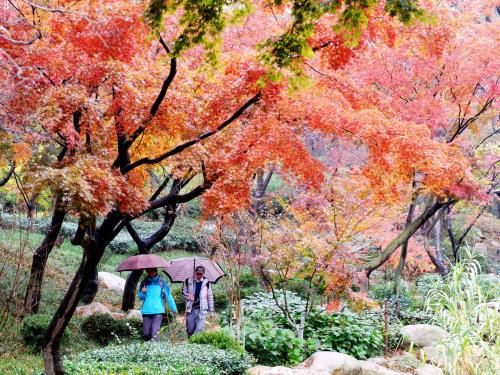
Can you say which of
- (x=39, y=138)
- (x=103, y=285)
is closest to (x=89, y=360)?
(x=39, y=138)

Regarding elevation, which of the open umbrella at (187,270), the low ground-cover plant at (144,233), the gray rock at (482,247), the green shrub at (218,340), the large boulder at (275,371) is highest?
the gray rock at (482,247)

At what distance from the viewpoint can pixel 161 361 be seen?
21.3 feet

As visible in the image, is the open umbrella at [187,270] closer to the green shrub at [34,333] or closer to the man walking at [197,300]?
the man walking at [197,300]

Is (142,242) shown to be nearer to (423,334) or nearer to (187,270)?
(187,270)

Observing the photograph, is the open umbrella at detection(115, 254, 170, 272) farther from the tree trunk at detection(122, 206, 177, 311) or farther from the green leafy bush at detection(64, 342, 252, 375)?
the green leafy bush at detection(64, 342, 252, 375)

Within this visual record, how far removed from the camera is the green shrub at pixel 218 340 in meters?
7.59

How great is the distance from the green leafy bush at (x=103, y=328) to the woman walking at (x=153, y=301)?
1.72 metres

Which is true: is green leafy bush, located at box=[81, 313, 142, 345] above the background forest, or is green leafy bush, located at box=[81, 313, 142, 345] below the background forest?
below

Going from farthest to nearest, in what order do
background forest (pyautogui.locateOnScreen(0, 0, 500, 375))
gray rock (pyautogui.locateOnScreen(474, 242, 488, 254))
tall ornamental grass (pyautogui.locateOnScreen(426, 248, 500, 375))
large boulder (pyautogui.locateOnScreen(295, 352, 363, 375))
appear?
gray rock (pyautogui.locateOnScreen(474, 242, 488, 254)), large boulder (pyautogui.locateOnScreen(295, 352, 363, 375)), background forest (pyautogui.locateOnScreen(0, 0, 500, 375)), tall ornamental grass (pyautogui.locateOnScreen(426, 248, 500, 375))

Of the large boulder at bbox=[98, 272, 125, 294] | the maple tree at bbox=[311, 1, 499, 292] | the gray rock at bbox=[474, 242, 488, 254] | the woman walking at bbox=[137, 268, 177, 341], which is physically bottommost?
the woman walking at bbox=[137, 268, 177, 341]

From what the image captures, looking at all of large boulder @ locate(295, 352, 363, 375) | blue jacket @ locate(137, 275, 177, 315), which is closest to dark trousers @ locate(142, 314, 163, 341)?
blue jacket @ locate(137, 275, 177, 315)

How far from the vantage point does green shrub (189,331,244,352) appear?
7586mm

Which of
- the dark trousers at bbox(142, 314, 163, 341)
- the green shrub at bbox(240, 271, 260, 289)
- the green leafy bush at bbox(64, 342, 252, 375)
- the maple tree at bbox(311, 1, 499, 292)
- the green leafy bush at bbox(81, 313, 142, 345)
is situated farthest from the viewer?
the green shrub at bbox(240, 271, 260, 289)

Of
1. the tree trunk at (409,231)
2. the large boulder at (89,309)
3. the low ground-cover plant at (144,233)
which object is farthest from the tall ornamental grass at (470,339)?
the low ground-cover plant at (144,233)
